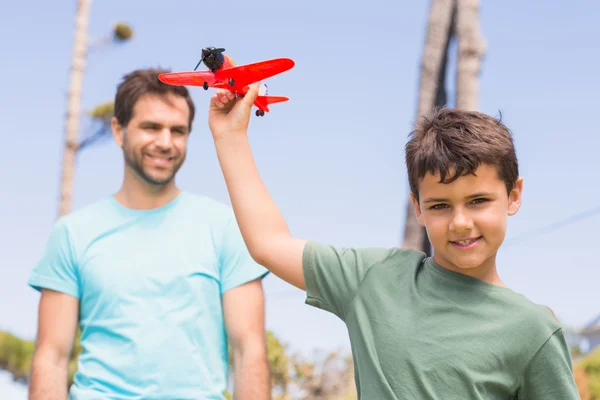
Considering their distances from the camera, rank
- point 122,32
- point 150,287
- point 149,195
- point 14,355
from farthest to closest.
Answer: point 14,355 < point 122,32 < point 149,195 < point 150,287

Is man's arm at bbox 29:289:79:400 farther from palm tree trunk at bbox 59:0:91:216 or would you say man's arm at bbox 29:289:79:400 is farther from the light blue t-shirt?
palm tree trunk at bbox 59:0:91:216

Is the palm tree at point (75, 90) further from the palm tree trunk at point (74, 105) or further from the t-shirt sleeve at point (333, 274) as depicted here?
the t-shirt sleeve at point (333, 274)

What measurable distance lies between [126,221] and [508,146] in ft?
7.49

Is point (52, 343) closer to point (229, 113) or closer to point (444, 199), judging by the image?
point (229, 113)

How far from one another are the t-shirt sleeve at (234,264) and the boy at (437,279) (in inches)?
59.1

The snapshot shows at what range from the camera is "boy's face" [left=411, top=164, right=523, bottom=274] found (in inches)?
83.4

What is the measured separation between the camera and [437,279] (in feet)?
7.42

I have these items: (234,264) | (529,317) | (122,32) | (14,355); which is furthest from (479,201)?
(14,355)

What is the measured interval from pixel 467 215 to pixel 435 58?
6314 millimetres

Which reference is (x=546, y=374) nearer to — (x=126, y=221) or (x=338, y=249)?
(x=338, y=249)

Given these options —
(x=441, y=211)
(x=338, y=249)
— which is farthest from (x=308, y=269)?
(x=441, y=211)

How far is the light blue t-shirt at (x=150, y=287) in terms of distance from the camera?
11.8ft

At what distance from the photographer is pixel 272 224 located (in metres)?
2.27

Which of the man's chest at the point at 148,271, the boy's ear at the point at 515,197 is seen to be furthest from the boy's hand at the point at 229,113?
the man's chest at the point at 148,271
